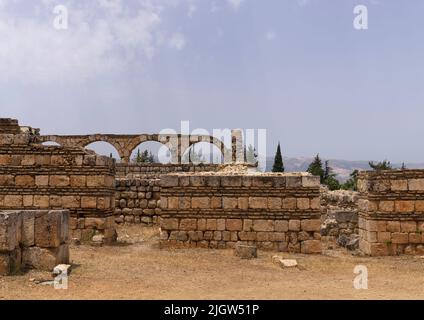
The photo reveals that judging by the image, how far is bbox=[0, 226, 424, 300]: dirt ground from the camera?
5516 millimetres

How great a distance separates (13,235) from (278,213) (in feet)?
17.6

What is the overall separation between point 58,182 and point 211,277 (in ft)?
16.8

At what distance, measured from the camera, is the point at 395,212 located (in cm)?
950

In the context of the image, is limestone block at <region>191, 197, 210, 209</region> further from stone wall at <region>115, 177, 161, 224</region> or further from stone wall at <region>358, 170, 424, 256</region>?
stone wall at <region>115, 177, 161, 224</region>

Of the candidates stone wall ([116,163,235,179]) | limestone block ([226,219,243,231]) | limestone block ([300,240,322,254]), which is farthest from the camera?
stone wall ([116,163,235,179])

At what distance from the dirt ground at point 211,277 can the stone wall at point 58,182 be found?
99 centimetres

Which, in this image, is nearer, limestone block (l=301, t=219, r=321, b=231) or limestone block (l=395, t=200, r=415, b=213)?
limestone block (l=395, t=200, r=415, b=213)

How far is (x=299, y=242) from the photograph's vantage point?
31.8ft

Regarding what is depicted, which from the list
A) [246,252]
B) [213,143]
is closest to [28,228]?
[246,252]

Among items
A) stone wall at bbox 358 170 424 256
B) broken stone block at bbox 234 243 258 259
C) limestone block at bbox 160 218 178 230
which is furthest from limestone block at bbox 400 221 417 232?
limestone block at bbox 160 218 178 230

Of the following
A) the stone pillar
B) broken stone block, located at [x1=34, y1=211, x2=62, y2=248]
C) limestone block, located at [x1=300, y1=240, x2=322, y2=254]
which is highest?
the stone pillar

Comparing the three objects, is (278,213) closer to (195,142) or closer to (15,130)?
(15,130)

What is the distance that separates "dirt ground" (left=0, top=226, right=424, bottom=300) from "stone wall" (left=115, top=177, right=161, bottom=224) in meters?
3.89

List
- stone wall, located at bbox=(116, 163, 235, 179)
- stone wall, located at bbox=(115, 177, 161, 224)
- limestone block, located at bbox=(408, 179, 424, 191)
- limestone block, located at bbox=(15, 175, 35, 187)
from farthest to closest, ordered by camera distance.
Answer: stone wall, located at bbox=(116, 163, 235, 179) → stone wall, located at bbox=(115, 177, 161, 224) → limestone block, located at bbox=(15, 175, 35, 187) → limestone block, located at bbox=(408, 179, 424, 191)
